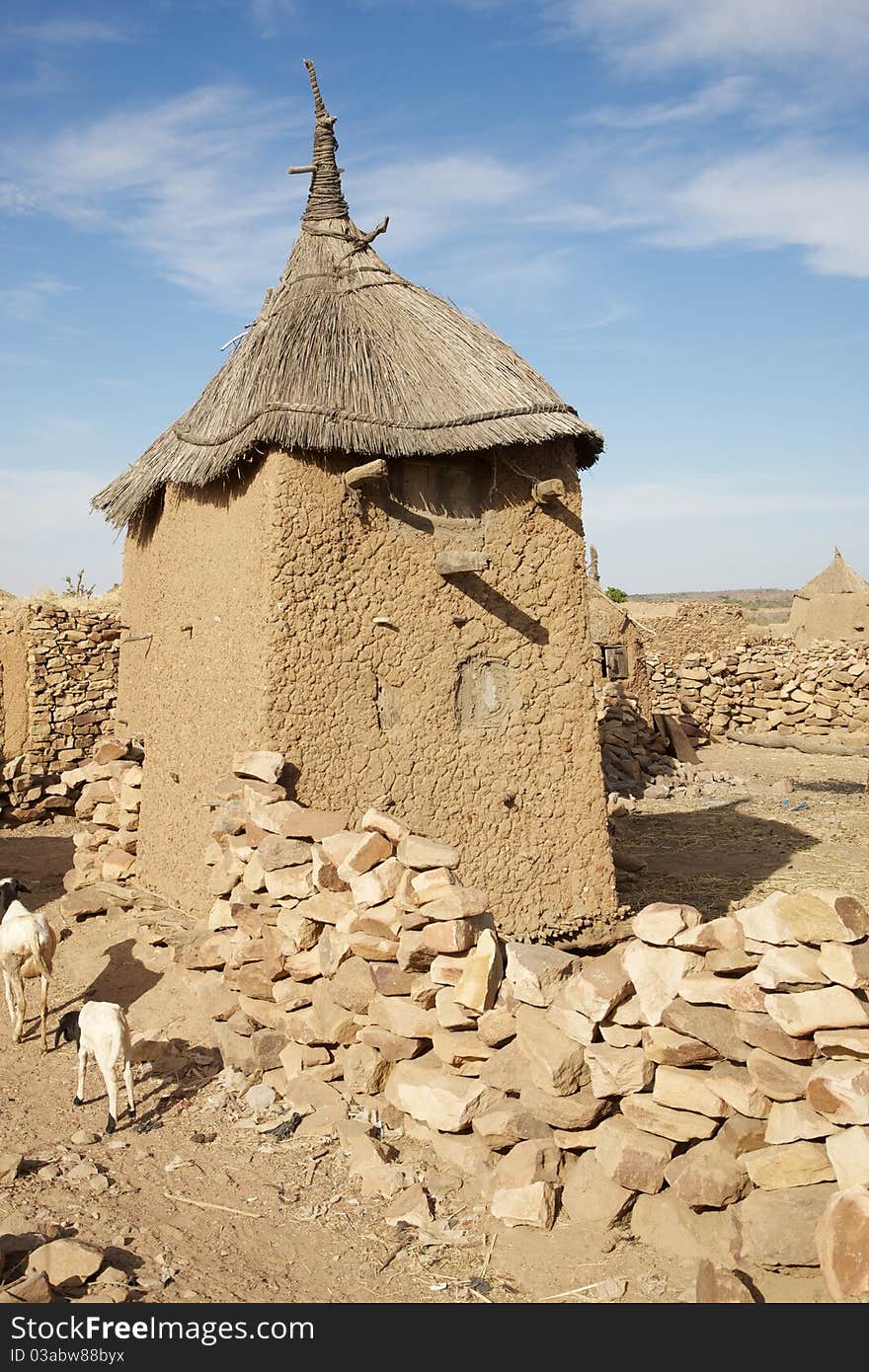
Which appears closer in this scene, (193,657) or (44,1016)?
(44,1016)

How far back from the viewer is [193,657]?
745 cm

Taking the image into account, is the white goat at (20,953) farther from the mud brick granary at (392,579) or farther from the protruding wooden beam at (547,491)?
the protruding wooden beam at (547,491)

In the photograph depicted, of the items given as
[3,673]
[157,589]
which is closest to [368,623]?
[157,589]

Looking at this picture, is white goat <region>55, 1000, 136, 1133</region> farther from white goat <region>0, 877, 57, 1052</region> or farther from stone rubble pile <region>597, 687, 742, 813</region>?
stone rubble pile <region>597, 687, 742, 813</region>

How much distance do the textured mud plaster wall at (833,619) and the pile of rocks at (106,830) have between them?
60.3ft

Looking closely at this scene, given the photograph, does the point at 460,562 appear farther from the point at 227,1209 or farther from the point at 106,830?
the point at 106,830

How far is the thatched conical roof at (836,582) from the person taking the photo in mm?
26047

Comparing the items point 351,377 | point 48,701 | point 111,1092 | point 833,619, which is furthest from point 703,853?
point 833,619

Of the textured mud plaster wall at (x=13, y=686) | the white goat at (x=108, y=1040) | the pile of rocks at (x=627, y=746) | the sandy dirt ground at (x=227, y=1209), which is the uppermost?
the textured mud plaster wall at (x=13, y=686)

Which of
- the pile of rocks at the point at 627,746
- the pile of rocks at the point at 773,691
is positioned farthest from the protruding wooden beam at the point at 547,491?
the pile of rocks at the point at 773,691

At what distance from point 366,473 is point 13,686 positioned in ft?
27.1

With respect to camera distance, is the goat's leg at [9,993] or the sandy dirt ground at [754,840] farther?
the sandy dirt ground at [754,840]

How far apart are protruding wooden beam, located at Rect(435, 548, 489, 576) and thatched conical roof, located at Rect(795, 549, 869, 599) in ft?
70.3

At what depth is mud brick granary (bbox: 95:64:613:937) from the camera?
247 inches
